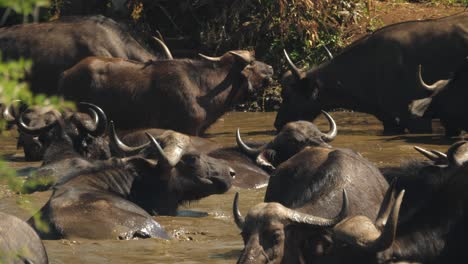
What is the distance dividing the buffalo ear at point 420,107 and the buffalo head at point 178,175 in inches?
208

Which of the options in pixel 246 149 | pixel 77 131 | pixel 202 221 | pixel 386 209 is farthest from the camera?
pixel 77 131

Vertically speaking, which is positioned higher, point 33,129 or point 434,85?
point 434,85

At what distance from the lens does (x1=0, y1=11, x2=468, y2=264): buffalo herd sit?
670 cm

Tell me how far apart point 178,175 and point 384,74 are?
7.19 meters

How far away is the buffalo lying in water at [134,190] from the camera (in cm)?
934

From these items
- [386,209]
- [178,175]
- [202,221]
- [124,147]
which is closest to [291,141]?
[178,175]

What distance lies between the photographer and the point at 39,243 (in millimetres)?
7672

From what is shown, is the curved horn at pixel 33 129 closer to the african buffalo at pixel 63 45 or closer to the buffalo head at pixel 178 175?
the buffalo head at pixel 178 175

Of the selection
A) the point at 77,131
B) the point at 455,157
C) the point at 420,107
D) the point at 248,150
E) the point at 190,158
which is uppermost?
the point at 455,157

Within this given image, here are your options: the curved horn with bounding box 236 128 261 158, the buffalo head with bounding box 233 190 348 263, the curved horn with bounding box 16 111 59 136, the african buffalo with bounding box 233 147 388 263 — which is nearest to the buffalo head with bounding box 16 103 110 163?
the curved horn with bounding box 16 111 59 136

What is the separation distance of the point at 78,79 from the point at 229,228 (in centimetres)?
608

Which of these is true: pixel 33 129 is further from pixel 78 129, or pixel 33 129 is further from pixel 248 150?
pixel 248 150

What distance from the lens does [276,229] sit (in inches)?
263

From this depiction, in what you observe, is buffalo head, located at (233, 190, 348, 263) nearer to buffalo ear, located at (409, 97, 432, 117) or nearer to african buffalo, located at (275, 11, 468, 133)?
buffalo ear, located at (409, 97, 432, 117)
